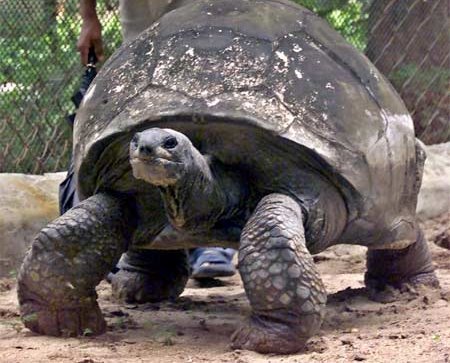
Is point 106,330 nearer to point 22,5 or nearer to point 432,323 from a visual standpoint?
point 432,323

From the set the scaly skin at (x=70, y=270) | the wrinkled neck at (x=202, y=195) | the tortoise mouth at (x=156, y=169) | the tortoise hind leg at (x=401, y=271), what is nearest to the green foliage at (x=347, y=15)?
the tortoise hind leg at (x=401, y=271)

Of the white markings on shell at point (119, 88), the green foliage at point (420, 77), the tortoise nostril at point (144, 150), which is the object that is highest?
the green foliage at point (420, 77)

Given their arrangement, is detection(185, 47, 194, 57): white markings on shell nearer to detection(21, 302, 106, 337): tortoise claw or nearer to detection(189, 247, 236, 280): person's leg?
detection(21, 302, 106, 337): tortoise claw

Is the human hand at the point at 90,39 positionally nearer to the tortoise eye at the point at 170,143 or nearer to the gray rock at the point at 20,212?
the gray rock at the point at 20,212

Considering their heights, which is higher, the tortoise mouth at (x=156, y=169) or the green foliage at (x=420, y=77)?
the green foliage at (x=420, y=77)

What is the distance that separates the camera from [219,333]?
3816 millimetres

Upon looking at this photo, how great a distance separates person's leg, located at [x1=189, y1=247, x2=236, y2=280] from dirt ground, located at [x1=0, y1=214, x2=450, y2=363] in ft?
0.37

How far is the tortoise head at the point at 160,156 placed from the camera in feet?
10.7

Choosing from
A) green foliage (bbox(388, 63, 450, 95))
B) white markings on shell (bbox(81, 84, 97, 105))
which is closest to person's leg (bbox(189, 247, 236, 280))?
white markings on shell (bbox(81, 84, 97, 105))

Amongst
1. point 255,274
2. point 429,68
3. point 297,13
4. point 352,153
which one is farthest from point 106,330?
point 429,68

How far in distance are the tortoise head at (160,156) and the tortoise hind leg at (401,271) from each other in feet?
4.67

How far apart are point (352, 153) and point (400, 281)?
39.8 inches

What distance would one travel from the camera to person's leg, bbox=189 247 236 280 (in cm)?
510

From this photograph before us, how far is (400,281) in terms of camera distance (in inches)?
182
